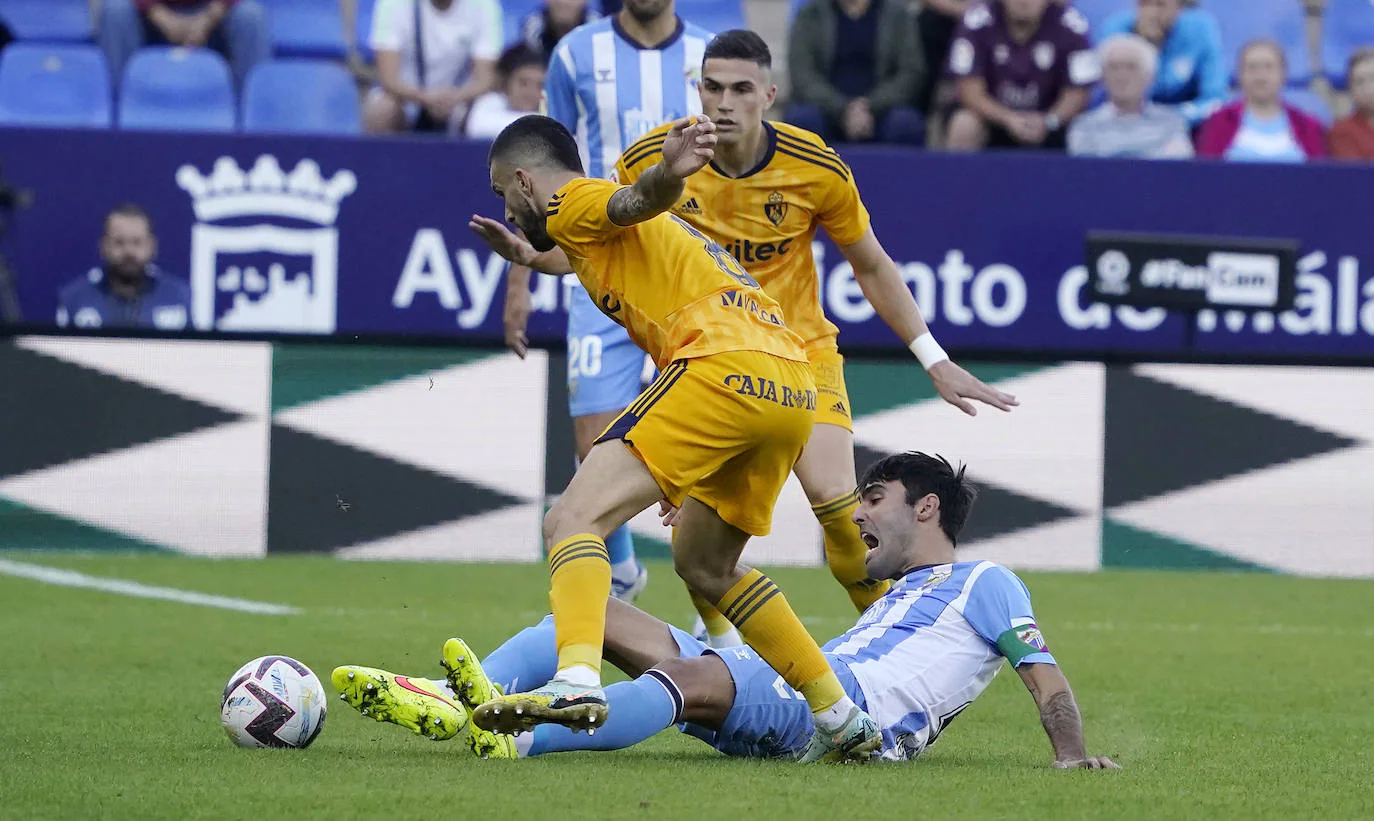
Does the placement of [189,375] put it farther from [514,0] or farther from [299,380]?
[514,0]

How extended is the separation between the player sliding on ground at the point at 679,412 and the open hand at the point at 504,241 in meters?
0.09

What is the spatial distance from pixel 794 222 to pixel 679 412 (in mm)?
1592

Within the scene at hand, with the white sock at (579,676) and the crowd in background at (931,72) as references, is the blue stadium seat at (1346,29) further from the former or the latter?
the white sock at (579,676)

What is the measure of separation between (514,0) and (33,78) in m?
3.04

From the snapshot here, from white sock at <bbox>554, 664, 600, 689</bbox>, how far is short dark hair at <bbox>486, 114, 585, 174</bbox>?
1.22 m

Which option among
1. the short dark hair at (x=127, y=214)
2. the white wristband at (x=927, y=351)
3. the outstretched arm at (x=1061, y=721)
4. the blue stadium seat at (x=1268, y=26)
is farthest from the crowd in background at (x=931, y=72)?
the outstretched arm at (x=1061, y=721)

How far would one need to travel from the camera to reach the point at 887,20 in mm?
11789

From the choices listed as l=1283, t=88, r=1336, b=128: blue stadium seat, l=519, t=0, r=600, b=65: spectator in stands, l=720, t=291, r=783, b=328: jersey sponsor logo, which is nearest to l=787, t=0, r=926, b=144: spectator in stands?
l=519, t=0, r=600, b=65: spectator in stands

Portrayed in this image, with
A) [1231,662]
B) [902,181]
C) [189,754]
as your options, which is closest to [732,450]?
[189,754]

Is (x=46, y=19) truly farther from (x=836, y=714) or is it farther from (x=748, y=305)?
(x=836, y=714)

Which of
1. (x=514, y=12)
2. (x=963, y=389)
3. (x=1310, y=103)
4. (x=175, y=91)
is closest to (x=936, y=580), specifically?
(x=963, y=389)

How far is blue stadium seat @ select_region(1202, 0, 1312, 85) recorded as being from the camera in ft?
43.3

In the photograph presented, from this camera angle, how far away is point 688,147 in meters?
4.35

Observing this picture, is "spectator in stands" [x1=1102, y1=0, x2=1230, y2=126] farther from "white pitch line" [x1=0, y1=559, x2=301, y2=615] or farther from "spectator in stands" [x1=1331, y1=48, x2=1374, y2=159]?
"white pitch line" [x1=0, y1=559, x2=301, y2=615]
